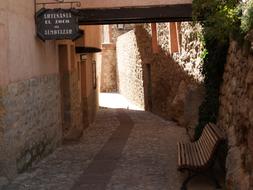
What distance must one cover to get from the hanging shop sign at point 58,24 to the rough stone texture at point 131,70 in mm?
12985

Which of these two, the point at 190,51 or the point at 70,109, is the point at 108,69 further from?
the point at 70,109

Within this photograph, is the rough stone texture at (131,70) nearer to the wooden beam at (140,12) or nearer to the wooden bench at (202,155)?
the wooden beam at (140,12)

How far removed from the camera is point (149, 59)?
847 inches

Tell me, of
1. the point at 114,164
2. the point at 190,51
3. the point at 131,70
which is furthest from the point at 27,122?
the point at 131,70

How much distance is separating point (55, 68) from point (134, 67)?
43.9 feet

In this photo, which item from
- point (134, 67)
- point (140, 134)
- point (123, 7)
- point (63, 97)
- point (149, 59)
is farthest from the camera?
point (134, 67)

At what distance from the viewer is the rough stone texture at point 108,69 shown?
36.7 m

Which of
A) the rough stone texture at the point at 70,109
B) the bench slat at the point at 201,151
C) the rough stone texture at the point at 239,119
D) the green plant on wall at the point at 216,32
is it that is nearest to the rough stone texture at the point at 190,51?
the rough stone texture at the point at 70,109

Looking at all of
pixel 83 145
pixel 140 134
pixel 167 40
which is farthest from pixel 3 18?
pixel 167 40

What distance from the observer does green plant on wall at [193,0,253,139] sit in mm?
7259

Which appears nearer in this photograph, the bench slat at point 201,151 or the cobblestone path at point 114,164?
the bench slat at point 201,151

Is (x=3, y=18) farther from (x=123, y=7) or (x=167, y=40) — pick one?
(x=167, y=40)

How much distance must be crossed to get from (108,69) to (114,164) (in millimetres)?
27283

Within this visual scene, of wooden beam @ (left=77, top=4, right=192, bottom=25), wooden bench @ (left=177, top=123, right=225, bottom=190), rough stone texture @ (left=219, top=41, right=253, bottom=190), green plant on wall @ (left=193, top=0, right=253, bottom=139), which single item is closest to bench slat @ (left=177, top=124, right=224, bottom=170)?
wooden bench @ (left=177, top=123, right=225, bottom=190)
